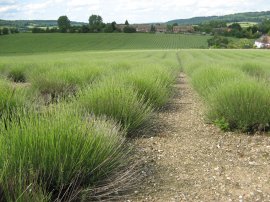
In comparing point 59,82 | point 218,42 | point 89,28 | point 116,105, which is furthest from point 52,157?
point 89,28

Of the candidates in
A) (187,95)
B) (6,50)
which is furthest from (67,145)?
(6,50)

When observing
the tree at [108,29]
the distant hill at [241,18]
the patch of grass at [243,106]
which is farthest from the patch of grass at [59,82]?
the distant hill at [241,18]

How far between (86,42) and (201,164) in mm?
70686

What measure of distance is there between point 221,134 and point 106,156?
2606 mm

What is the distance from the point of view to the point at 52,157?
3428 mm

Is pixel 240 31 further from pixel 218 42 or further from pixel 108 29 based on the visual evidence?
pixel 108 29

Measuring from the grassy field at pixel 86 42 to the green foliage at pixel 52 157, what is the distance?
55369 millimetres

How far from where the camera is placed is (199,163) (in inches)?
182

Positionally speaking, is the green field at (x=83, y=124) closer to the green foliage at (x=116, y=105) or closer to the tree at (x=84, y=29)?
the green foliage at (x=116, y=105)

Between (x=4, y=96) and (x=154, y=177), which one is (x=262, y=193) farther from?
(x=4, y=96)

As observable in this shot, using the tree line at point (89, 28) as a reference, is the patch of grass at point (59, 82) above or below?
below

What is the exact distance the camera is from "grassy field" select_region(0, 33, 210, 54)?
63031 millimetres

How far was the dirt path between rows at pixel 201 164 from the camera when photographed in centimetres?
380

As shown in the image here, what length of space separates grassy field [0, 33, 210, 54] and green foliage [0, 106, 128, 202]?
55369 millimetres
